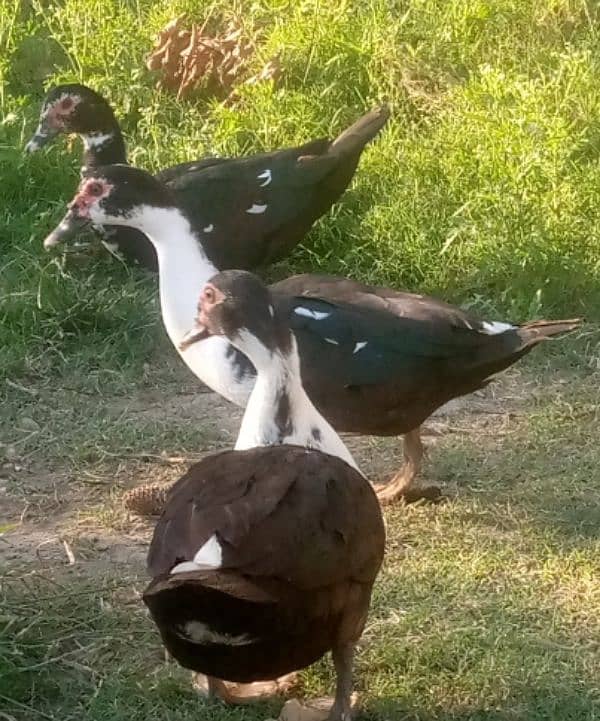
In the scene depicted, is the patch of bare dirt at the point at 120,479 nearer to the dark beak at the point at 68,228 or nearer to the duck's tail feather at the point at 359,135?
the dark beak at the point at 68,228

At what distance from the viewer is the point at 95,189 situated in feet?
14.8

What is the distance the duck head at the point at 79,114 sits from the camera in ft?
19.3

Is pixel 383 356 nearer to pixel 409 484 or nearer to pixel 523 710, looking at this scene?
pixel 409 484

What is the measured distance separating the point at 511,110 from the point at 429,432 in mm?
2160

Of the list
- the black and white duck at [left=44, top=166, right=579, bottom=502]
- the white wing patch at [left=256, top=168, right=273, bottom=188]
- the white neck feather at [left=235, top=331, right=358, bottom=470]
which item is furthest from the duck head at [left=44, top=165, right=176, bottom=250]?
the white neck feather at [left=235, top=331, right=358, bottom=470]

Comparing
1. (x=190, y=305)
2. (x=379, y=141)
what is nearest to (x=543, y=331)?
(x=190, y=305)

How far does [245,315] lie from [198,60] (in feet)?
12.5

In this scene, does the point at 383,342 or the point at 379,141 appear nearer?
the point at 383,342

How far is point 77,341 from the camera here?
519 cm

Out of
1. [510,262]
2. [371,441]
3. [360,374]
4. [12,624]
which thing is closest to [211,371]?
[360,374]

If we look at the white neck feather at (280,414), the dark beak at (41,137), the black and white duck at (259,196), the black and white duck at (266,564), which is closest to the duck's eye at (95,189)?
the black and white duck at (259,196)

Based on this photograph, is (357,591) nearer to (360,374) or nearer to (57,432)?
(360,374)

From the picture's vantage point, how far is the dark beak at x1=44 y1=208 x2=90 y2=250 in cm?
458

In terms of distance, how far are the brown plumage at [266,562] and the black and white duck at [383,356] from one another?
98 cm
